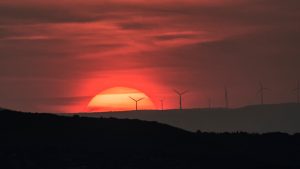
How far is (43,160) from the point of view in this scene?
92750mm

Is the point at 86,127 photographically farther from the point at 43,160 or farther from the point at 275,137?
the point at 275,137

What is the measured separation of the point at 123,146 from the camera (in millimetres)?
98688

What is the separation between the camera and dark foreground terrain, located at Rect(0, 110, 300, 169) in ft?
306

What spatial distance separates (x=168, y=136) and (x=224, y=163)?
8517 mm

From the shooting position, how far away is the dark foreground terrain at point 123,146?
306ft

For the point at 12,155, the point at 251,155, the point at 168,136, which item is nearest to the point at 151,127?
the point at 168,136

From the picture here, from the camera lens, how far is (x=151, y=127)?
105250 millimetres

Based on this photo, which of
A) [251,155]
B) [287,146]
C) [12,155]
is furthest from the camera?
[287,146]

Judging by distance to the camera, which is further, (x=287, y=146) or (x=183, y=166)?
(x=287, y=146)

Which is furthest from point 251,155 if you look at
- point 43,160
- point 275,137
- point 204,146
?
point 43,160

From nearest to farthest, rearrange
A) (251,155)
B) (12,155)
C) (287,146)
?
(12,155) → (251,155) → (287,146)

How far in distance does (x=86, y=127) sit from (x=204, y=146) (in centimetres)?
1075

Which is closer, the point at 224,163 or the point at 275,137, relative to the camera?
the point at 224,163

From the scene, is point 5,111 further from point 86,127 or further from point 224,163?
point 224,163
